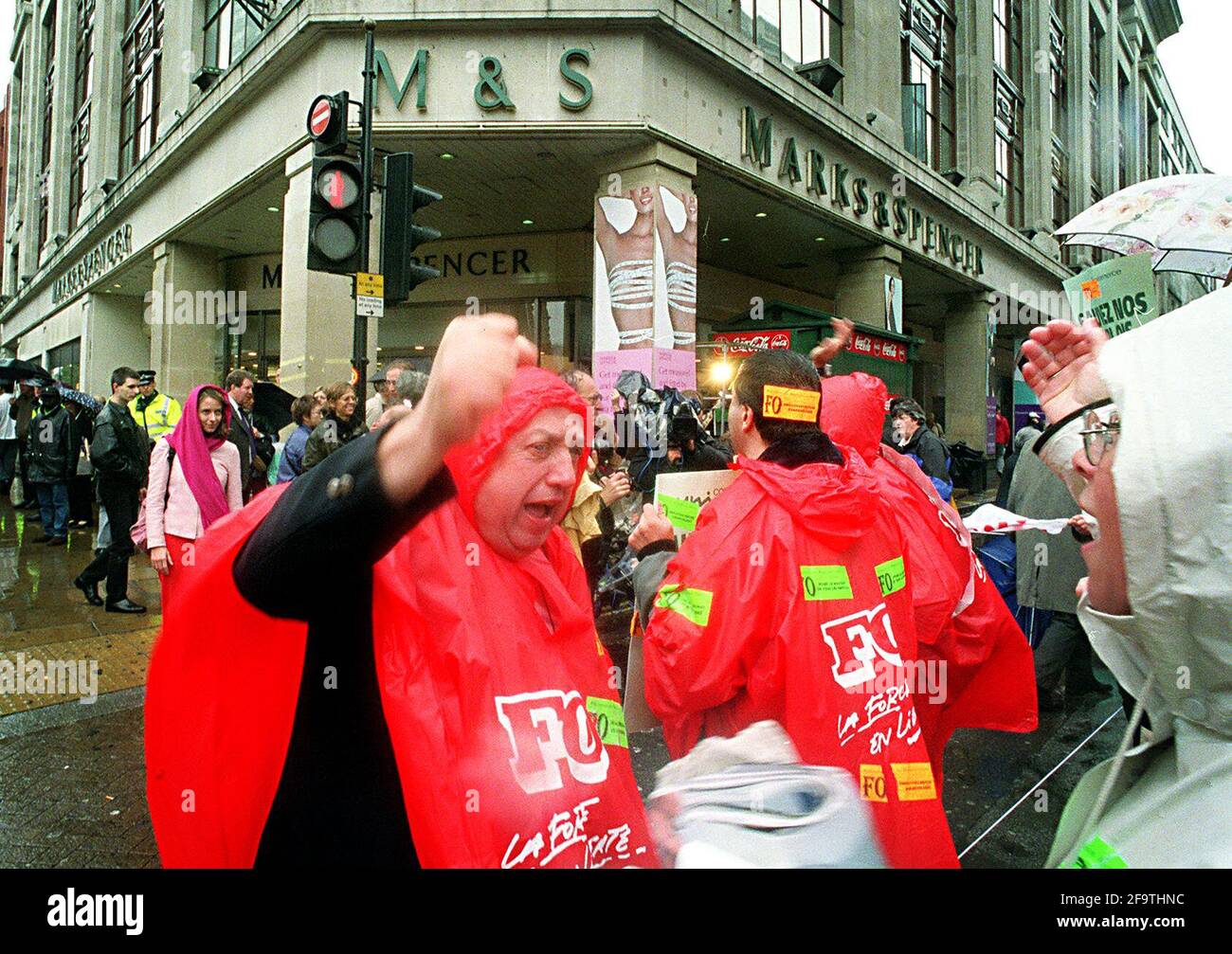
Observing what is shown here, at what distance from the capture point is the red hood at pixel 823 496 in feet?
6.89

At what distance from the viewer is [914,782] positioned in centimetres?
213

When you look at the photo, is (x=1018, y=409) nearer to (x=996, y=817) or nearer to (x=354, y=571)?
(x=996, y=817)

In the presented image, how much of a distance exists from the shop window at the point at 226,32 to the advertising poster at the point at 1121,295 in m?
14.6

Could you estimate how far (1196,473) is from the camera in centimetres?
84

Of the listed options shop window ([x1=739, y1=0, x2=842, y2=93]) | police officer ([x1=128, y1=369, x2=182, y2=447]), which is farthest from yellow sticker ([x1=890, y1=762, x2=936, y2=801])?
shop window ([x1=739, y1=0, x2=842, y2=93])

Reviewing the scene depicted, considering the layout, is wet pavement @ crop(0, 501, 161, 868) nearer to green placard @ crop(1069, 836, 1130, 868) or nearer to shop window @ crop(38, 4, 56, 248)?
green placard @ crop(1069, 836, 1130, 868)

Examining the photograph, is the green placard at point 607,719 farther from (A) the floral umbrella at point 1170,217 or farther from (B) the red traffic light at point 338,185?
(B) the red traffic light at point 338,185

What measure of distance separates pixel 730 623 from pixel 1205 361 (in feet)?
4.17

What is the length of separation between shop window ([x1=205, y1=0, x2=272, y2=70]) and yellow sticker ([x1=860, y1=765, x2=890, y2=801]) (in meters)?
16.0

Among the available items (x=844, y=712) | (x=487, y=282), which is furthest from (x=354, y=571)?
(x=487, y=282)

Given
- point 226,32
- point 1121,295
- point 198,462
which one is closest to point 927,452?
point 1121,295

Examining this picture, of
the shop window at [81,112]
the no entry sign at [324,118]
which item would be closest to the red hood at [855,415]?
the no entry sign at [324,118]

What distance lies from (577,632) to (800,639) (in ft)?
2.39

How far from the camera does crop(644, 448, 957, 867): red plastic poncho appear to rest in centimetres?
200
